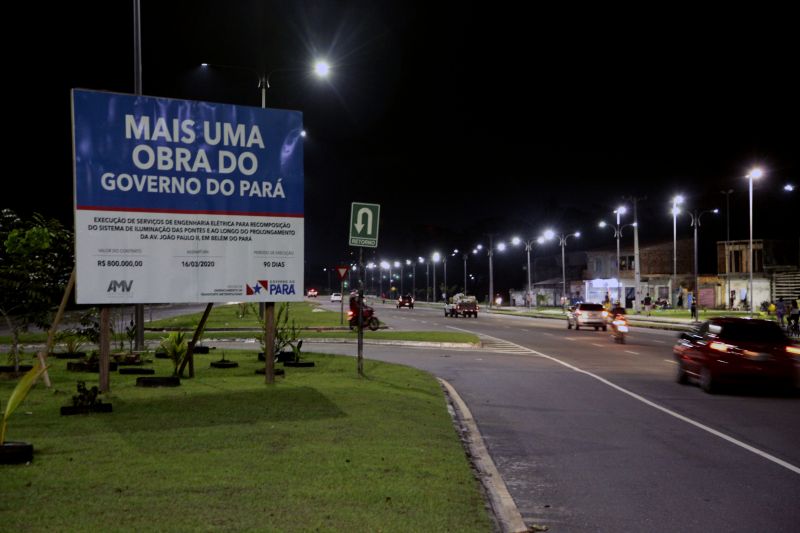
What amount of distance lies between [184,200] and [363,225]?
4.43 metres

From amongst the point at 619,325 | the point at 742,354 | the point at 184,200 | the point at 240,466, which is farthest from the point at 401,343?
the point at 240,466

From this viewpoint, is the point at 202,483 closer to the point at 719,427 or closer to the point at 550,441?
the point at 550,441

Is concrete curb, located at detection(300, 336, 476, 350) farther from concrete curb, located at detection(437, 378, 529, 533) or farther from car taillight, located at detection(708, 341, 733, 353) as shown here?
concrete curb, located at detection(437, 378, 529, 533)

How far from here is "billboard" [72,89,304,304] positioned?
37.9ft

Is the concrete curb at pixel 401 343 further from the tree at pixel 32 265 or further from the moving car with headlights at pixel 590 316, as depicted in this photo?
the tree at pixel 32 265

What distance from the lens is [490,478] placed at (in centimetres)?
774

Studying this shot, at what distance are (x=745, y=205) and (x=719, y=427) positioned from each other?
91804 mm

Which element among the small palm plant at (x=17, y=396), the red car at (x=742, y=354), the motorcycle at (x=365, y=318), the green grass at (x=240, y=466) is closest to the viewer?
the green grass at (x=240, y=466)

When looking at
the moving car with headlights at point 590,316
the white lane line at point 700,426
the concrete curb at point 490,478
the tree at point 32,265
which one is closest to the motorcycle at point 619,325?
the moving car with headlights at point 590,316

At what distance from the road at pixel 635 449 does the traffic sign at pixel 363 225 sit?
3758 mm

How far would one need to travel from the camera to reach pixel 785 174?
8512cm

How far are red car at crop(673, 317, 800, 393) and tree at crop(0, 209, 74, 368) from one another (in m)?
13.2

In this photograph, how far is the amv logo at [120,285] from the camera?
11562 mm

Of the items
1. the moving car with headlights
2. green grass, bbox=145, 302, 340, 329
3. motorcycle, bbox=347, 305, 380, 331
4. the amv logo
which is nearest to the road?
the amv logo
